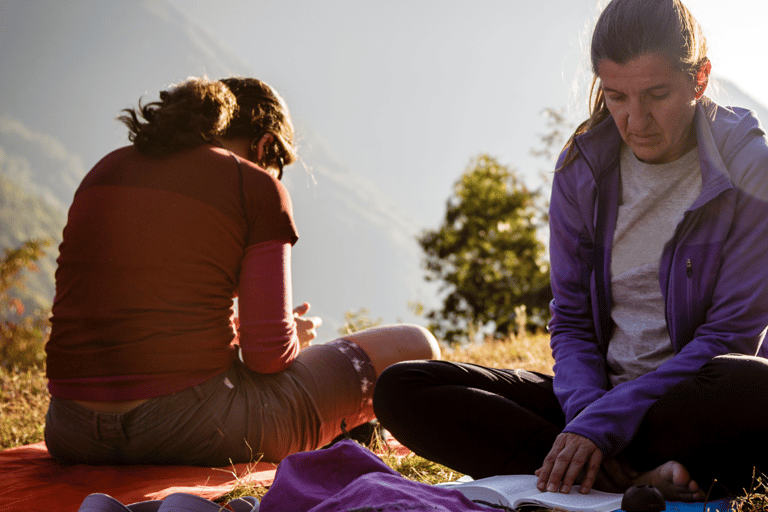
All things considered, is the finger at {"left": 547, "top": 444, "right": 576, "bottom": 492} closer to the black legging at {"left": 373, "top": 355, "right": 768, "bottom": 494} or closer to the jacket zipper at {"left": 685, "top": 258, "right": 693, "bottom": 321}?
the black legging at {"left": 373, "top": 355, "right": 768, "bottom": 494}

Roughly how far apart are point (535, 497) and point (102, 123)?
11490 cm

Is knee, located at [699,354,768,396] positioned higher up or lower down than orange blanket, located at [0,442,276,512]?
higher up

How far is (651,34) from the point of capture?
194 centimetres

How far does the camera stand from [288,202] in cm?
262

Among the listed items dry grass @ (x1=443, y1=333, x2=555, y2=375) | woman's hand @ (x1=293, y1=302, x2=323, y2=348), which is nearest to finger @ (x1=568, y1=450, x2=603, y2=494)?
woman's hand @ (x1=293, y1=302, x2=323, y2=348)

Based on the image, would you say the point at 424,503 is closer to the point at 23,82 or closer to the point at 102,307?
the point at 102,307

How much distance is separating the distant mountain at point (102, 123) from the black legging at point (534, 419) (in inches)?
486

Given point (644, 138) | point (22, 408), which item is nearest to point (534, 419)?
point (644, 138)

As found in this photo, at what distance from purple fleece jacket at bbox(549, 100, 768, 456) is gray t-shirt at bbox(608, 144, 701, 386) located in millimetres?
41

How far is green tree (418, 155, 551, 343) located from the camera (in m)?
13.3

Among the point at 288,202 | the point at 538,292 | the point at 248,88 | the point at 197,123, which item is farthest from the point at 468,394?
the point at 538,292

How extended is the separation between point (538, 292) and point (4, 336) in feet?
32.3

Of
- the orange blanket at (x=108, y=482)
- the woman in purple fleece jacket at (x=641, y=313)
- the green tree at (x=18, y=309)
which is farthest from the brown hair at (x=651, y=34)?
the green tree at (x=18, y=309)

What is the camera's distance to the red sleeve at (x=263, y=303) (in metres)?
2.52
